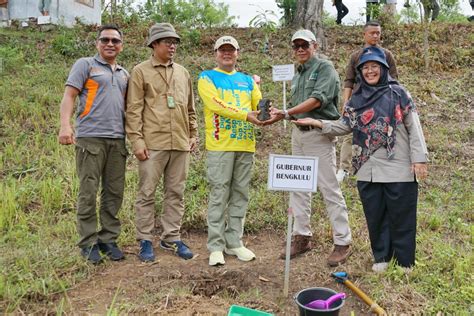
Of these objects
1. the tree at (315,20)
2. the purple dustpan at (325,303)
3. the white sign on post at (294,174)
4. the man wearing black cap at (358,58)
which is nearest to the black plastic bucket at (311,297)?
the purple dustpan at (325,303)

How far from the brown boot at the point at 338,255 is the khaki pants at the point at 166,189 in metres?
1.46

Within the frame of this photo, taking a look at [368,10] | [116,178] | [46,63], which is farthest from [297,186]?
[368,10]

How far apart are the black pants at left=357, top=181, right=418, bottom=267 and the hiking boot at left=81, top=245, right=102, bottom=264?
7.67ft

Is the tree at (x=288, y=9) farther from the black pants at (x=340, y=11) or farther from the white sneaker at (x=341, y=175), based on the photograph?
the white sneaker at (x=341, y=175)

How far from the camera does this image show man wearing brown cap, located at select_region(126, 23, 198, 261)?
4016mm

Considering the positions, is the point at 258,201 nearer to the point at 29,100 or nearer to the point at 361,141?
the point at 361,141

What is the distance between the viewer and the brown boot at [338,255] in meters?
3.95

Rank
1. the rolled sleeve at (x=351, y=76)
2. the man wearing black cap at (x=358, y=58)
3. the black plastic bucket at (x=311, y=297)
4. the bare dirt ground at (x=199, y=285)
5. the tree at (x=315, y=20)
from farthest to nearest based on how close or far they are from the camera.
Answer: the tree at (x=315, y=20)
the rolled sleeve at (x=351, y=76)
the man wearing black cap at (x=358, y=58)
the bare dirt ground at (x=199, y=285)
the black plastic bucket at (x=311, y=297)

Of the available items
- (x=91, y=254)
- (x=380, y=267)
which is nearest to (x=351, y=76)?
(x=380, y=267)

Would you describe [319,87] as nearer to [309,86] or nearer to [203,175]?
[309,86]

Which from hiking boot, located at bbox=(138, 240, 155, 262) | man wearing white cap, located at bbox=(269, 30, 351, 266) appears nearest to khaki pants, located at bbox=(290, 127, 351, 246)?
man wearing white cap, located at bbox=(269, 30, 351, 266)

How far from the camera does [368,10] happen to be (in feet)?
40.1

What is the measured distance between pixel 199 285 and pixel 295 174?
1.17m

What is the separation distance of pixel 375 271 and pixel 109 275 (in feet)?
7.28
